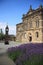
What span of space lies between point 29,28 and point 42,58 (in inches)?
1709

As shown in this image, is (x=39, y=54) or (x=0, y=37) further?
(x=0, y=37)

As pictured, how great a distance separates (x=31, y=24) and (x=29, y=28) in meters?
1.40

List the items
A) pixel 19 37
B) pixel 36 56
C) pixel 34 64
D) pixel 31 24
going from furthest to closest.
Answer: pixel 19 37
pixel 31 24
pixel 36 56
pixel 34 64

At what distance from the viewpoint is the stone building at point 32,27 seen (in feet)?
144

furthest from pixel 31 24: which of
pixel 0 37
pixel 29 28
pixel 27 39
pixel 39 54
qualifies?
pixel 39 54

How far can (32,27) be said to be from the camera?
47312 millimetres

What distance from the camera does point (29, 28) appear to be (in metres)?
48.7

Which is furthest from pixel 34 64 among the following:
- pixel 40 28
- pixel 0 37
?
pixel 0 37

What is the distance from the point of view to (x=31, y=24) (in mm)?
48125

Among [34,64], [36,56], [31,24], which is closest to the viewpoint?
[34,64]

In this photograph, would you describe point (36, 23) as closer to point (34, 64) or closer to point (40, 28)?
point (40, 28)

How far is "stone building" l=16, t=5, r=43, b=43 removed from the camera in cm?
4403

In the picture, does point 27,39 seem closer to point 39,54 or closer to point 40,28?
point 40,28

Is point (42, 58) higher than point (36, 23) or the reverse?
the reverse
